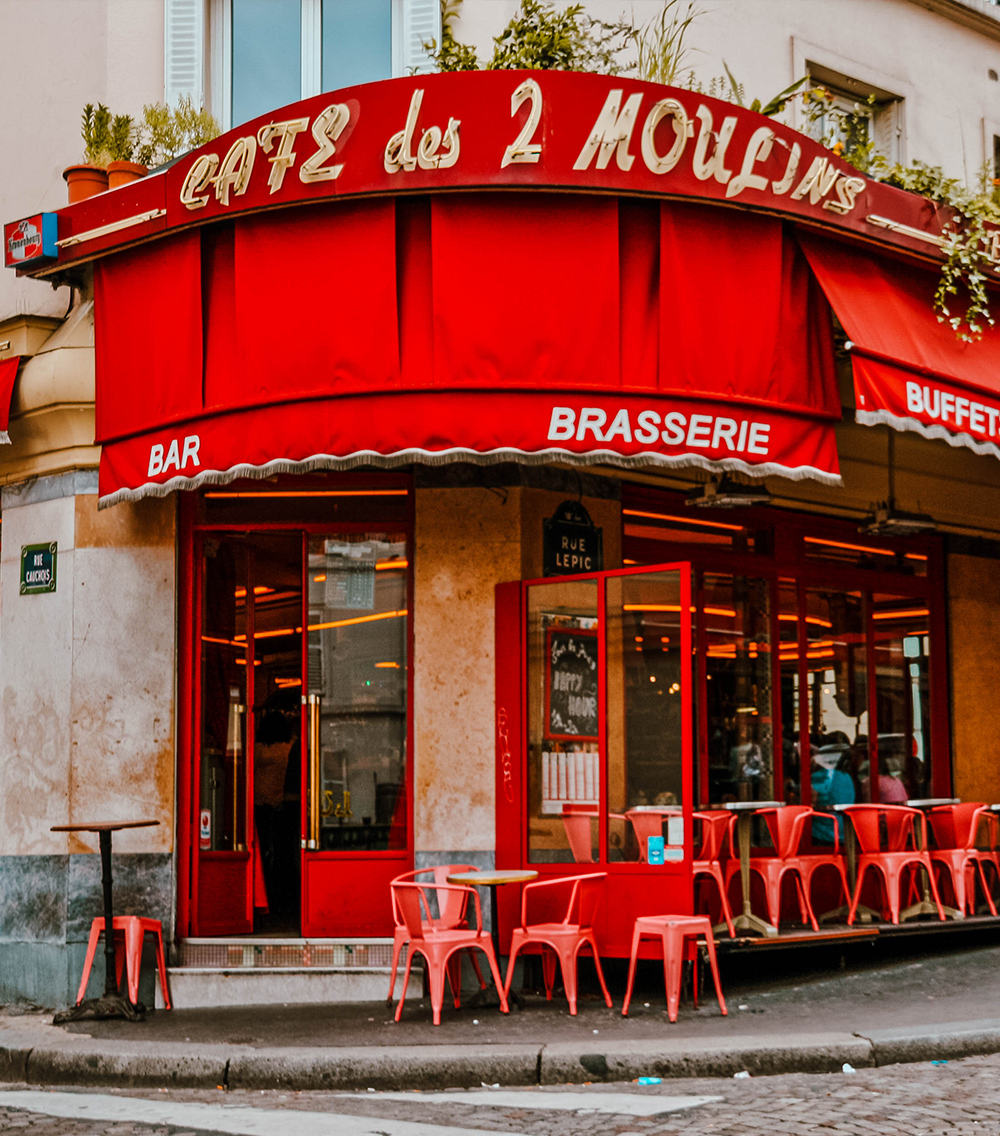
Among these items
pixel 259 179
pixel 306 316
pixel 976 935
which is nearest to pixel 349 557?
pixel 306 316

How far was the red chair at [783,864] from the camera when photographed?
9.73 m

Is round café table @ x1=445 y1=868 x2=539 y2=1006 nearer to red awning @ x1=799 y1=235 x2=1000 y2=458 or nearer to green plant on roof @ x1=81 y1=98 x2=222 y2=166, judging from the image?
red awning @ x1=799 y1=235 x2=1000 y2=458

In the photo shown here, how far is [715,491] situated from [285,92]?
433 cm

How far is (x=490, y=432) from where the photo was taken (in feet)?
26.7

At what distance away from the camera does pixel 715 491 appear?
994cm

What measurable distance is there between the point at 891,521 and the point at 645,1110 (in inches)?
240

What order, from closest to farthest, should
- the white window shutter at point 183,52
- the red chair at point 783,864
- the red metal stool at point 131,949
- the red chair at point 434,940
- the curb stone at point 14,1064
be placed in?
the curb stone at point 14,1064
the red chair at point 434,940
the red metal stool at point 131,949
the red chair at point 783,864
the white window shutter at point 183,52

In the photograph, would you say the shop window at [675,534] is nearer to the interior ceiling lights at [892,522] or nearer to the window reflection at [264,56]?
the interior ceiling lights at [892,522]

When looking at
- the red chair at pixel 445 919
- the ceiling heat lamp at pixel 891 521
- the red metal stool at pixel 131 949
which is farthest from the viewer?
the ceiling heat lamp at pixel 891 521

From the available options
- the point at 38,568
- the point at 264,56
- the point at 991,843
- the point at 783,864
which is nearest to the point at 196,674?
the point at 38,568

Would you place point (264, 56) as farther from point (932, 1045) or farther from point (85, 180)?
point (932, 1045)

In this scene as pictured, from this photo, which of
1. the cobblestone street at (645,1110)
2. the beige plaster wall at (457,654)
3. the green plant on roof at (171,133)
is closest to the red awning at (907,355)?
the beige plaster wall at (457,654)

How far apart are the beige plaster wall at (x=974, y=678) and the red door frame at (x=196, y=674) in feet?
18.1

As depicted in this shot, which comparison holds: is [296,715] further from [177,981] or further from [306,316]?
[306,316]
